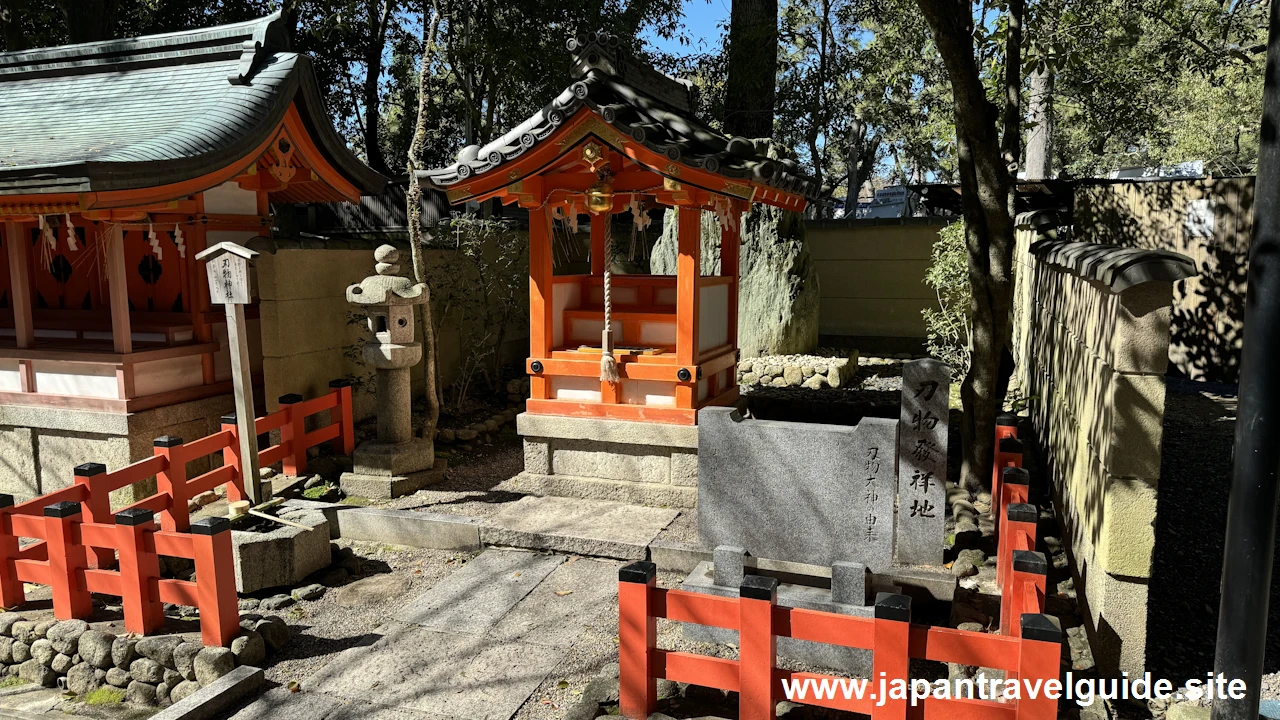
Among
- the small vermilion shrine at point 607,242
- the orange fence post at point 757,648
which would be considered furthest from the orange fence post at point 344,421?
the orange fence post at point 757,648

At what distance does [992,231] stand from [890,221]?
981 centimetres

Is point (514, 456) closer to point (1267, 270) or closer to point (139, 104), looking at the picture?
point (139, 104)

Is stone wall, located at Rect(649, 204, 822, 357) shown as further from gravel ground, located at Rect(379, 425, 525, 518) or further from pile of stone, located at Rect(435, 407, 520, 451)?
gravel ground, located at Rect(379, 425, 525, 518)

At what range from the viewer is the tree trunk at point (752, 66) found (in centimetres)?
1434

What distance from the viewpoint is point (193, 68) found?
10.2 m

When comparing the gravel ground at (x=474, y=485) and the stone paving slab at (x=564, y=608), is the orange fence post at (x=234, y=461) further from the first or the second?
the stone paving slab at (x=564, y=608)

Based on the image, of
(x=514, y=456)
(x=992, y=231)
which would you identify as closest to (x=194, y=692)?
(x=514, y=456)

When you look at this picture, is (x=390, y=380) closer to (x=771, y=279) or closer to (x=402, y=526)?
(x=402, y=526)

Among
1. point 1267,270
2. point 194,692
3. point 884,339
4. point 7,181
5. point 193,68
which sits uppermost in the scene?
point 193,68

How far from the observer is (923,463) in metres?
6.07

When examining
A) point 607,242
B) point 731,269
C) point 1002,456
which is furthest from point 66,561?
point 1002,456

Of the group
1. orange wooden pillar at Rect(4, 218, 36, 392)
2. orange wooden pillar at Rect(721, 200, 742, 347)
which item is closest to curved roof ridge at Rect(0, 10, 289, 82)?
orange wooden pillar at Rect(4, 218, 36, 392)

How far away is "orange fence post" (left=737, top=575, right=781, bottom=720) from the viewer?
3.86 metres

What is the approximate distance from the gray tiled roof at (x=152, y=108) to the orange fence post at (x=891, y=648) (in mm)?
7524
